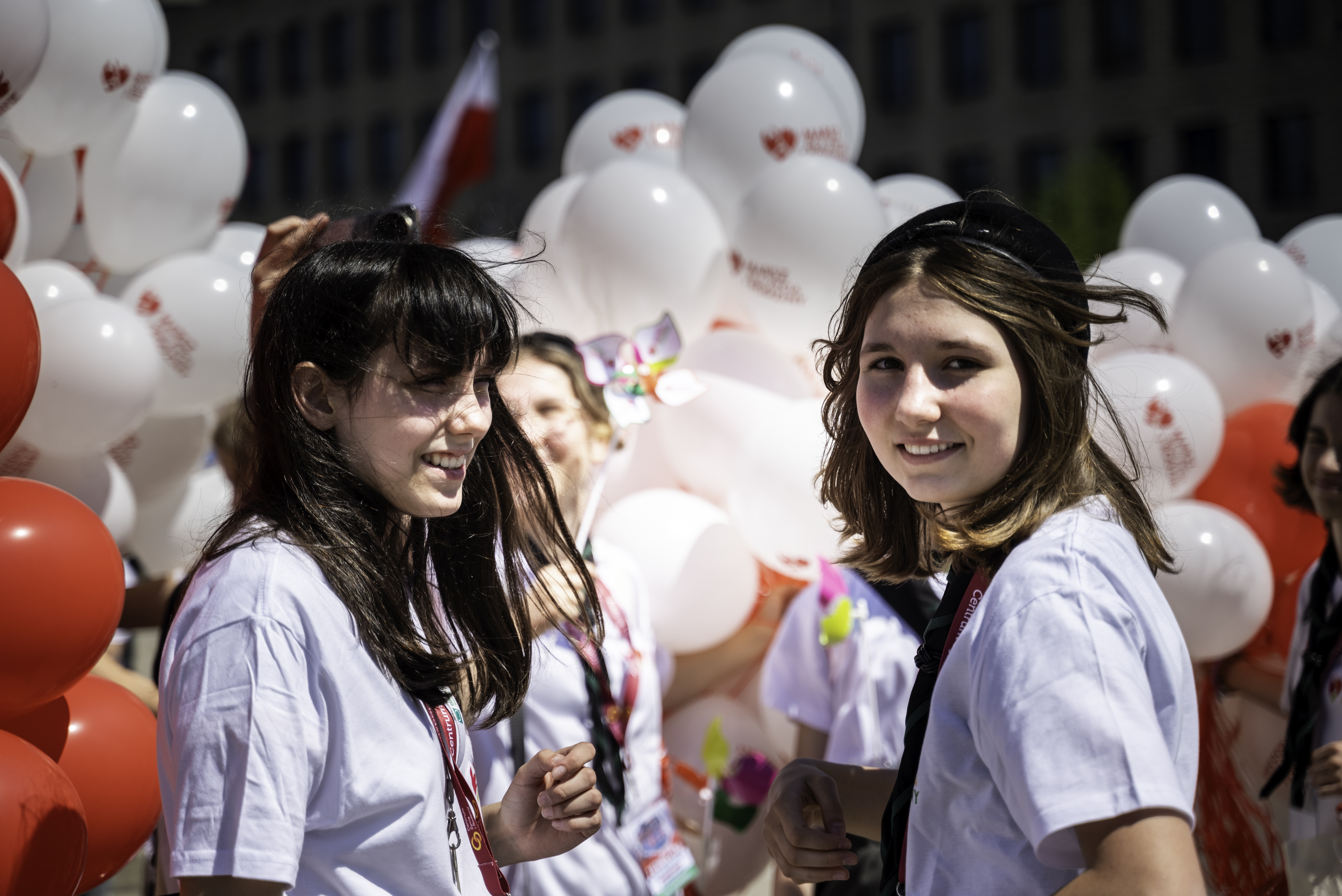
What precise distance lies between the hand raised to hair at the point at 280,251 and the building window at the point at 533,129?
31781 mm

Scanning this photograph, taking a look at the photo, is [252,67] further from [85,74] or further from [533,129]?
[85,74]

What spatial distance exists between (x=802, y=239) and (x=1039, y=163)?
995 inches

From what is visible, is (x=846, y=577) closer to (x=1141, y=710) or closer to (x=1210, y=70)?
→ (x=1141, y=710)

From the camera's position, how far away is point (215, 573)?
1450mm

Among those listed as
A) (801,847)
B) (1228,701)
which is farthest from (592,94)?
(801,847)

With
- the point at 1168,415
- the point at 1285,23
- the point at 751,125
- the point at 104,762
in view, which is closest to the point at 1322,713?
the point at 1168,415

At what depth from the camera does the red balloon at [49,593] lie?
6.61ft

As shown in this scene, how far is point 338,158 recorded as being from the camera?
3625cm

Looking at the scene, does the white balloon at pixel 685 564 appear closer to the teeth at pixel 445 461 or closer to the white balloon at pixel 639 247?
the white balloon at pixel 639 247

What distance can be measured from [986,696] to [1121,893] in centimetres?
24

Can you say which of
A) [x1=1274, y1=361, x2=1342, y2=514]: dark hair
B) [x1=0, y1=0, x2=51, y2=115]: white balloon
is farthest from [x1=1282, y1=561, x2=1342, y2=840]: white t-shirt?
[x1=0, y1=0, x2=51, y2=115]: white balloon

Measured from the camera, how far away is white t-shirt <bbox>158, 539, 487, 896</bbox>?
1.35 meters

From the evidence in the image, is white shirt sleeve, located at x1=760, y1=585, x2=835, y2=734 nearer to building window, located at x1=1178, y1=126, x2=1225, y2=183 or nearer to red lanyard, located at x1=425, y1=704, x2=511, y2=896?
red lanyard, located at x1=425, y1=704, x2=511, y2=896

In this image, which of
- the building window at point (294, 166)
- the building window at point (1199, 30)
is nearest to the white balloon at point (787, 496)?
the building window at point (1199, 30)
